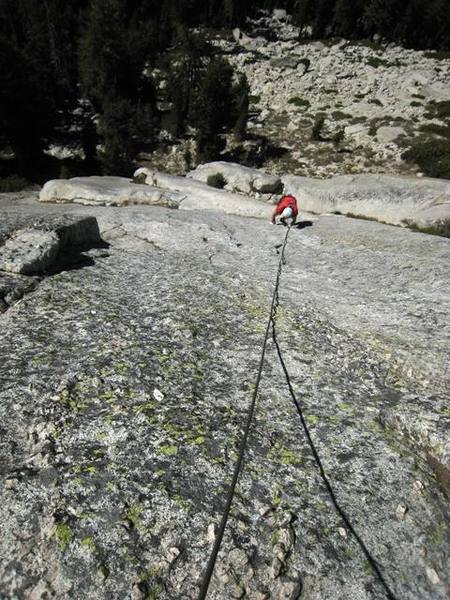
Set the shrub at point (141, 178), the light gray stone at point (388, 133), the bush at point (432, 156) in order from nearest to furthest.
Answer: the shrub at point (141, 178) → the bush at point (432, 156) → the light gray stone at point (388, 133)

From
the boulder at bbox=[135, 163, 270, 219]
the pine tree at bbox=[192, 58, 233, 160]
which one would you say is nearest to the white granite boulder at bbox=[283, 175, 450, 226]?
the boulder at bbox=[135, 163, 270, 219]

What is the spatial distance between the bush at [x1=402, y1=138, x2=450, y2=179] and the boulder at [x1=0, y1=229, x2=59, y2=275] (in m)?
36.1

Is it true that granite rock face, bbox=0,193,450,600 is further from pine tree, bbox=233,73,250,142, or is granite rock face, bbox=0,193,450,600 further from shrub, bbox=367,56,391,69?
shrub, bbox=367,56,391,69

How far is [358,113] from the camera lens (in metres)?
53.7

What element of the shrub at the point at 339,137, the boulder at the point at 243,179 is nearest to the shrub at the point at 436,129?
the shrub at the point at 339,137

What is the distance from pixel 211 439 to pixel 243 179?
2927cm

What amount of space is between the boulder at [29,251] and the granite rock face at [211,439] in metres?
0.85

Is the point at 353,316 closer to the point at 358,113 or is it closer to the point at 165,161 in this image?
the point at 165,161

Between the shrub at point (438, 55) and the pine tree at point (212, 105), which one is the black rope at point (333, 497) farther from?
the shrub at point (438, 55)

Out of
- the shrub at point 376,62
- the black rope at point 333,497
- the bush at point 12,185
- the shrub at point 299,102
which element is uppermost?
the shrub at point 376,62

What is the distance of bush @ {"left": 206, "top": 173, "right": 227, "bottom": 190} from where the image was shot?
3275 cm

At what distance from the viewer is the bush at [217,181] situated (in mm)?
32750

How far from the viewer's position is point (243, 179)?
3288cm

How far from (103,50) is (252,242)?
4382 centimetres
